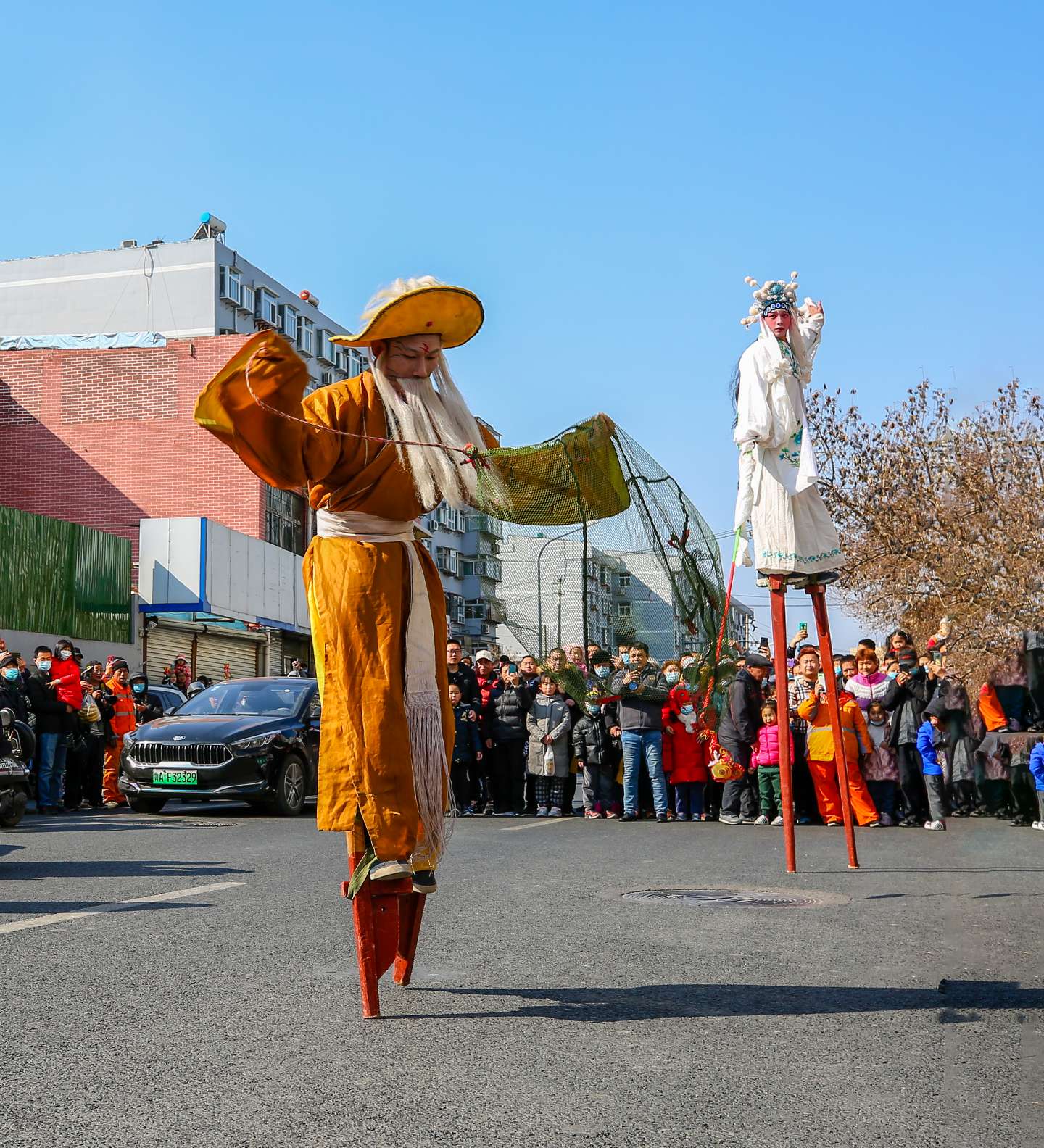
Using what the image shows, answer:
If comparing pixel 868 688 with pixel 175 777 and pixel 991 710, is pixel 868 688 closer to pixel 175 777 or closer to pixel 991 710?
pixel 991 710

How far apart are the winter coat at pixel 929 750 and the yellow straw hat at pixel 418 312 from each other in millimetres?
10770

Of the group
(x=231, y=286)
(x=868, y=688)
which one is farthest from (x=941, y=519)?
(x=231, y=286)

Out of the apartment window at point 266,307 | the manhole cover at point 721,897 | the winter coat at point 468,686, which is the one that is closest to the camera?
the manhole cover at point 721,897

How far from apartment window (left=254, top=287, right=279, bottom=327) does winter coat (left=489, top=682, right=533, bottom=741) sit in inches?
1581

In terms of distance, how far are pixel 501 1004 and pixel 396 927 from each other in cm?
45

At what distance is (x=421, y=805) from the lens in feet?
15.8

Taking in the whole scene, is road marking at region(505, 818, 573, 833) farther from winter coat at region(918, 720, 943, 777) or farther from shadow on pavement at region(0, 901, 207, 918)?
shadow on pavement at region(0, 901, 207, 918)

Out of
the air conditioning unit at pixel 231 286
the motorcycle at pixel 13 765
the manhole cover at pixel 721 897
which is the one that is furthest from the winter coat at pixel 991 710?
the air conditioning unit at pixel 231 286

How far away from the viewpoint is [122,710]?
1850 centimetres

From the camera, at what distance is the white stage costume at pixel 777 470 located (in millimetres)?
8211

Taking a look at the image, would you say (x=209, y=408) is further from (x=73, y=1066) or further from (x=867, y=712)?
(x=867, y=712)

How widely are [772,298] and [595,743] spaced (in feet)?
28.9

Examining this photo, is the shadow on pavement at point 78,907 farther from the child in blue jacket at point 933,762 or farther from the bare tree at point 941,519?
the bare tree at point 941,519

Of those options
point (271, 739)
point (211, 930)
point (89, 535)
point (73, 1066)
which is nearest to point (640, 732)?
point (271, 739)
